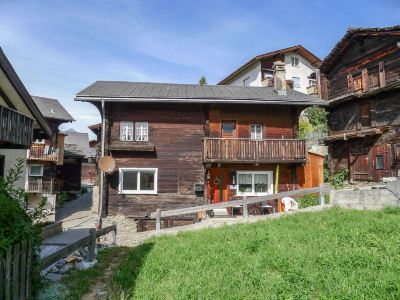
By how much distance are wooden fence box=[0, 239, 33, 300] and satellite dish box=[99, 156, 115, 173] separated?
1222cm

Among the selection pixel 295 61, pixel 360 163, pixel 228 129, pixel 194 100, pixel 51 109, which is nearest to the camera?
pixel 194 100

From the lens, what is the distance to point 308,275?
6.22m

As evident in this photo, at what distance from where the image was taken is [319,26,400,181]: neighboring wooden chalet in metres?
22.0

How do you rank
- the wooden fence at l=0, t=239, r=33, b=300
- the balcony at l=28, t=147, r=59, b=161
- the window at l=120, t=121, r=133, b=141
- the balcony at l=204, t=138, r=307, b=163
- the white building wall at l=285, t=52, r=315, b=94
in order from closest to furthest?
1. the wooden fence at l=0, t=239, r=33, b=300
2. the balcony at l=204, t=138, r=307, b=163
3. the window at l=120, t=121, r=133, b=141
4. the balcony at l=28, t=147, r=59, b=161
5. the white building wall at l=285, t=52, r=315, b=94

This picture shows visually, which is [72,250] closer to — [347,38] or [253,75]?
[347,38]

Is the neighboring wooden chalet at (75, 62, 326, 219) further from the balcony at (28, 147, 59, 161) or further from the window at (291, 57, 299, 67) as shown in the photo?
the window at (291, 57, 299, 67)

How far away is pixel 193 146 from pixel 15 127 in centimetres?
1018

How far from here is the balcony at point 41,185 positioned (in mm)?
26197

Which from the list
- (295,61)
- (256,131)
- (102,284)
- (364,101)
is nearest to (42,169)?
(256,131)

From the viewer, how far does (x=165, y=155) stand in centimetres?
1853

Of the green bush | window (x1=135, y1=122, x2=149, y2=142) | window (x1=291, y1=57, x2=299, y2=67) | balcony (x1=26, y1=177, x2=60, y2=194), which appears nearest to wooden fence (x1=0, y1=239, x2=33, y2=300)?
the green bush

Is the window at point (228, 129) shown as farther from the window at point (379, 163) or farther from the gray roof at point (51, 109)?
the gray roof at point (51, 109)

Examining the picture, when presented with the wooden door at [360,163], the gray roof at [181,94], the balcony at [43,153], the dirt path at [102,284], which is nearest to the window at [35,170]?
the balcony at [43,153]

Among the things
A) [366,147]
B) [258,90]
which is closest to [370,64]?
[366,147]
